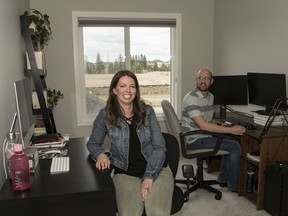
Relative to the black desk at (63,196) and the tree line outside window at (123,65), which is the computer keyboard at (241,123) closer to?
the tree line outside window at (123,65)

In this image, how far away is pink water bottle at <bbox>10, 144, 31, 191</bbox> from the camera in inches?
54.5

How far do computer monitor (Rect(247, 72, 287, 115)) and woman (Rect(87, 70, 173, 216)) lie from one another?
4.80 feet

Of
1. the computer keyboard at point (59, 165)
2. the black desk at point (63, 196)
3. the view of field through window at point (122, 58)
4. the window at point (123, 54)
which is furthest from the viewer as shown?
the view of field through window at point (122, 58)

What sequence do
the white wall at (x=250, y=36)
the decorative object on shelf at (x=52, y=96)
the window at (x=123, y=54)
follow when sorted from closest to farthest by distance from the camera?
the white wall at (x=250, y=36), the decorative object on shelf at (x=52, y=96), the window at (x=123, y=54)

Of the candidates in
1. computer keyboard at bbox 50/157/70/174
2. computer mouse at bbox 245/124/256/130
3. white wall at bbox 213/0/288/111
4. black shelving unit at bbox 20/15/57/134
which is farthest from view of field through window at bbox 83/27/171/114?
computer keyboard at bbox 50/157/70/174

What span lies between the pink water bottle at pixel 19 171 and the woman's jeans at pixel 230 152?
1686 millimetres

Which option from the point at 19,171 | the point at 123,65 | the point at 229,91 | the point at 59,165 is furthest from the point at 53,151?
the point at 123,65

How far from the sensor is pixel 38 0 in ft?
12.0

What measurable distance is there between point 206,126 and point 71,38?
219 cm

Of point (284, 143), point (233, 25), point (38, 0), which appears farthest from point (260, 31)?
point (38, 0)

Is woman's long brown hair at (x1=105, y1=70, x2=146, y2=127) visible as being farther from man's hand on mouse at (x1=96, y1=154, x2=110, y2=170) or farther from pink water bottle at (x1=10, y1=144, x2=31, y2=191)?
pink water bottle at (x1=10, y1=144, x2=31, y2=191)

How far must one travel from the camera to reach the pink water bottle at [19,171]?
1.38m

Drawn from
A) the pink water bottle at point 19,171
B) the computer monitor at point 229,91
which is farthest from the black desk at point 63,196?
the computer monitor at point 229,91

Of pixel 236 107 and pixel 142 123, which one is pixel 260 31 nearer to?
pixel 236 107
